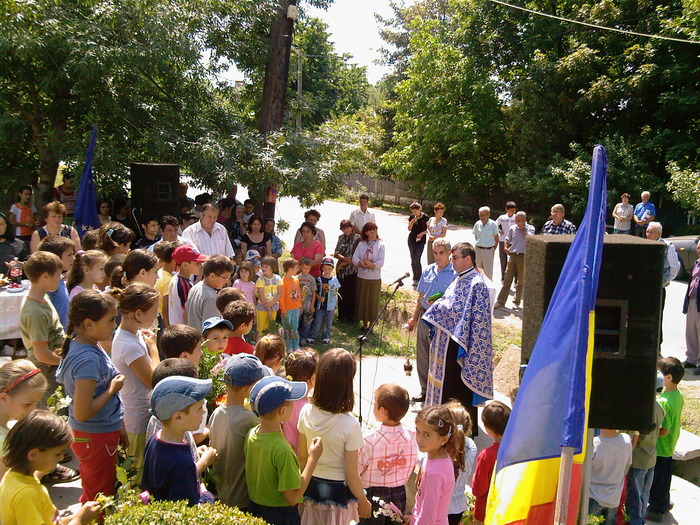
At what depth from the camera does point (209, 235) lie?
26.7ft

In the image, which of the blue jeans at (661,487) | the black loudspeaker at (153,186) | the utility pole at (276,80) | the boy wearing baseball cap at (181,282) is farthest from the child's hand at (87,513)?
the utility pole at (276,80)

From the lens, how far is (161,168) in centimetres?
935

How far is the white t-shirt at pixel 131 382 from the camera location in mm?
3982

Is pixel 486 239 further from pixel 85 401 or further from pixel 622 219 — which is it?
pixel 85 401

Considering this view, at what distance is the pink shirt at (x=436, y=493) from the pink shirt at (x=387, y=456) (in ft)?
0.83

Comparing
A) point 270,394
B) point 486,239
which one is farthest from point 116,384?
point 486,239

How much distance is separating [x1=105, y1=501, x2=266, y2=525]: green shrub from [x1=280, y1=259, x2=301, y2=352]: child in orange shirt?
5.64m

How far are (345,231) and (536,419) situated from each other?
7.20m

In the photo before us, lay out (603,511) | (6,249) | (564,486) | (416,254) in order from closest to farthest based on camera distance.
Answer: (564,486)
(603,511)
(6,249)
(416,254)

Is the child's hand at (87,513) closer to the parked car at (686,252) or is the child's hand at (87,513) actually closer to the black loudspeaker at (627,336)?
the black loudspeaker at (627,336)

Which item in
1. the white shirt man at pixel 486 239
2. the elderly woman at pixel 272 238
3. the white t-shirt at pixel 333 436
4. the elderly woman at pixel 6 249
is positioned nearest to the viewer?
the white t-shirt at pixel 333 436

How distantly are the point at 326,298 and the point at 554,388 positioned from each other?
611 cm

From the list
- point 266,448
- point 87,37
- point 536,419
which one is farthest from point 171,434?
point 87,37

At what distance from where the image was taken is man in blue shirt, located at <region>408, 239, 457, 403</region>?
22.3 ft
